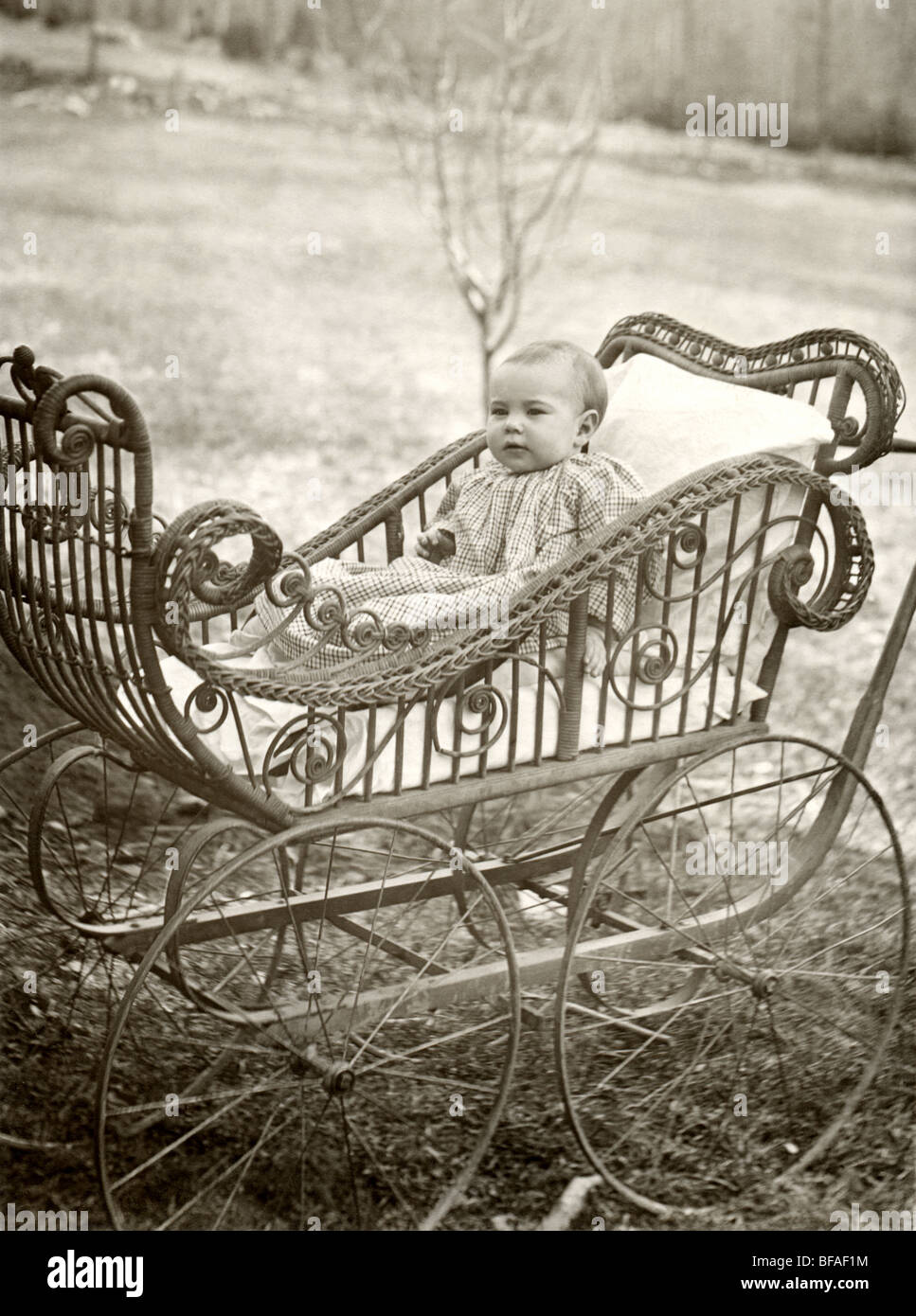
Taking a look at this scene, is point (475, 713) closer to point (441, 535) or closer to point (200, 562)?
point (441, 535)

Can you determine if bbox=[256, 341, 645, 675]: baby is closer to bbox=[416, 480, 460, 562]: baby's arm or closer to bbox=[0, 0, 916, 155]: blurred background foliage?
bbox=[416, 480, 460, 562]: baby's arm

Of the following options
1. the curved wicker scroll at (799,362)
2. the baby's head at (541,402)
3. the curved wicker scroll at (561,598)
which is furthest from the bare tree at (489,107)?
the curved wicker scroll at (561,598)

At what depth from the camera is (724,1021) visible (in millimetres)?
3045

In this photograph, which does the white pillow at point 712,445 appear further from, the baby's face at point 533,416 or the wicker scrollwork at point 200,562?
the wicker scrollwork at point 200,562

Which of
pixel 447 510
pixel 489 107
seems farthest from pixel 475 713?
pixel 489 107

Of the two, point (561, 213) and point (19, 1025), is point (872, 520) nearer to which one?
point (561, 213)

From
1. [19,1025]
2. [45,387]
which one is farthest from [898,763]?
[45,387]

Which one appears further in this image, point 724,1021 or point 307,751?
point 724,1021

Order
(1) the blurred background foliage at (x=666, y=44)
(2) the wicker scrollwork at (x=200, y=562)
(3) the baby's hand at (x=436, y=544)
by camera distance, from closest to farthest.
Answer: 1. (2) the wicker scrollwork at (x=200, y=562)
2. (3) the baby's hand at (x=436, y=544)
3. (1) the blurred background foliage at (x=666, y=44)

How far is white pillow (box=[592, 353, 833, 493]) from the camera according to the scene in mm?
2521

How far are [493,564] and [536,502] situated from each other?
137 millimetres

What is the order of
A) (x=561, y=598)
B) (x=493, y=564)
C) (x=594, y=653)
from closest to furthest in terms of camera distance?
(x=561, y=598), (x=594, y=653), (x=493, y=564)

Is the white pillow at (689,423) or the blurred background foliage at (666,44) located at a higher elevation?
the blurred background foliage at (666,44)

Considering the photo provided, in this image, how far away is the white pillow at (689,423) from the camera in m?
2.52
